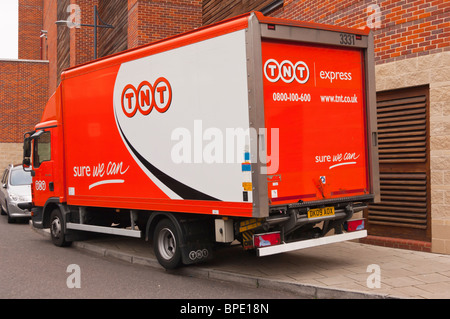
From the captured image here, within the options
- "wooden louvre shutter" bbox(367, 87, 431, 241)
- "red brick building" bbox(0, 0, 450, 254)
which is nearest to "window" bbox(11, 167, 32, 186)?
"red brick building" bbox(0, 0, 450, 254)

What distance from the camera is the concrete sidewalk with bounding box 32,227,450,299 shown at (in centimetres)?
598

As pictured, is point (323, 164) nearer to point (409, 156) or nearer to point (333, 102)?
point (333, 102)

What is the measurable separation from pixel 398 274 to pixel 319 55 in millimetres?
3023

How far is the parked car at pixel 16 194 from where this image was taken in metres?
15.0

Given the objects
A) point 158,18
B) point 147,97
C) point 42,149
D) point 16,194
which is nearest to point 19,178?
point 16,194

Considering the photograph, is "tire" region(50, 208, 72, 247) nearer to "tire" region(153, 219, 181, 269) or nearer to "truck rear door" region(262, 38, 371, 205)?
"tire" region(153, 219, 181, 269)

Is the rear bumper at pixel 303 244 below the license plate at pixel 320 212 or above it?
below

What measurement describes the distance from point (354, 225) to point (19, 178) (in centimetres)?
1170

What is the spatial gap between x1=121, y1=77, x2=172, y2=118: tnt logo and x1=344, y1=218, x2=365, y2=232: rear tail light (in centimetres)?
305

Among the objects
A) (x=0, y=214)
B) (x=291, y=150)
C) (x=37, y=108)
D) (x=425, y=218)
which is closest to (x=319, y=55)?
(x=291, y=150)

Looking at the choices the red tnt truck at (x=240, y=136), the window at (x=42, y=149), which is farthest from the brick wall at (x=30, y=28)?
the red tnt truck at (x=240, y=136)

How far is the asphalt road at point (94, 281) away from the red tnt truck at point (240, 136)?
48cm

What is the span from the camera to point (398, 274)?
22.0 feet

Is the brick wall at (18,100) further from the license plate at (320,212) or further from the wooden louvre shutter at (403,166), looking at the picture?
the license plate at (320,212)
